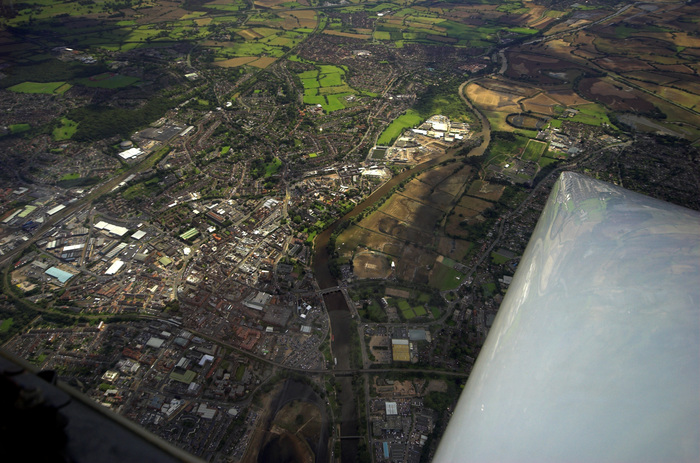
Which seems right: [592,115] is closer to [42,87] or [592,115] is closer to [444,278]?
[444,278]

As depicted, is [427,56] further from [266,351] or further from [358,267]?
[266,351]

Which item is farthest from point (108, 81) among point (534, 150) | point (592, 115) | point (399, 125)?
point (592, 115)

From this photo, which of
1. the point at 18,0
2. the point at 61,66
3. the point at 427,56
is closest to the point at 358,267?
the point at 427,56

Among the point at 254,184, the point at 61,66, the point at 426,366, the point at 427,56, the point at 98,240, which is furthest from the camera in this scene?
the point at 427,56

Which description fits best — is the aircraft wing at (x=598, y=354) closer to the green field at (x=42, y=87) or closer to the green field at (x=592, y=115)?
the green field at (x=592, y=115)

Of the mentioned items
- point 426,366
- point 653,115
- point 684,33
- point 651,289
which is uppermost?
point 651,289

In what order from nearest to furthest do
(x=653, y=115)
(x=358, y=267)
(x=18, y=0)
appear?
1. (x=358, y=267)
2. (x=653, y=115)
3. (x=18, y=0)

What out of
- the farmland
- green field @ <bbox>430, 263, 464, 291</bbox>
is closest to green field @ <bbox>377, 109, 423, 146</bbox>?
the farmland

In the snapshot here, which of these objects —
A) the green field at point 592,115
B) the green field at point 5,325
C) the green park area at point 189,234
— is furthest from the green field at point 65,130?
the green field at point 592,115
